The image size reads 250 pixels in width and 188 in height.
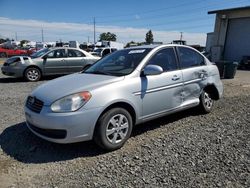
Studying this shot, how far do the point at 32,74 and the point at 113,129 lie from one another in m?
8.05

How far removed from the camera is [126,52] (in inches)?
195

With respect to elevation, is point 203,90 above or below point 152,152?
above

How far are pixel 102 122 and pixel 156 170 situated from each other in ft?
3.25

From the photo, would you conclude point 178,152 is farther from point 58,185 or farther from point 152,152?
point 58,185

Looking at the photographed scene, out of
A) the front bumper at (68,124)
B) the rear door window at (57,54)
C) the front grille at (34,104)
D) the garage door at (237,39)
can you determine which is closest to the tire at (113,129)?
the front bumper at (68,124)

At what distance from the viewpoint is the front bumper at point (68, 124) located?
11.3 feet

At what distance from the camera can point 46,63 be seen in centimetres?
1103

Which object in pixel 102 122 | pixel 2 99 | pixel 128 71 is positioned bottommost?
pixel 2 99

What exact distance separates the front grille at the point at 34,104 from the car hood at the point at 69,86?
0.06 metres

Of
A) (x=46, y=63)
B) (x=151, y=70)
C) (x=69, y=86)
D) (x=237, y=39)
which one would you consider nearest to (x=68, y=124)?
(x=69, y=86)

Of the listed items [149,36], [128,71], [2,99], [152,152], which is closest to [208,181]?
[152,152]

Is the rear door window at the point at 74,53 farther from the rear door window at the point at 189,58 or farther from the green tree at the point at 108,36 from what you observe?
the green tree at the point at 108,36

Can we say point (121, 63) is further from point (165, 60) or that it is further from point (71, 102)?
point (71, 102)

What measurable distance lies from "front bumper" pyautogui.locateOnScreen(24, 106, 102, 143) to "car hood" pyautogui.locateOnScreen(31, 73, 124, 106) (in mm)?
214
